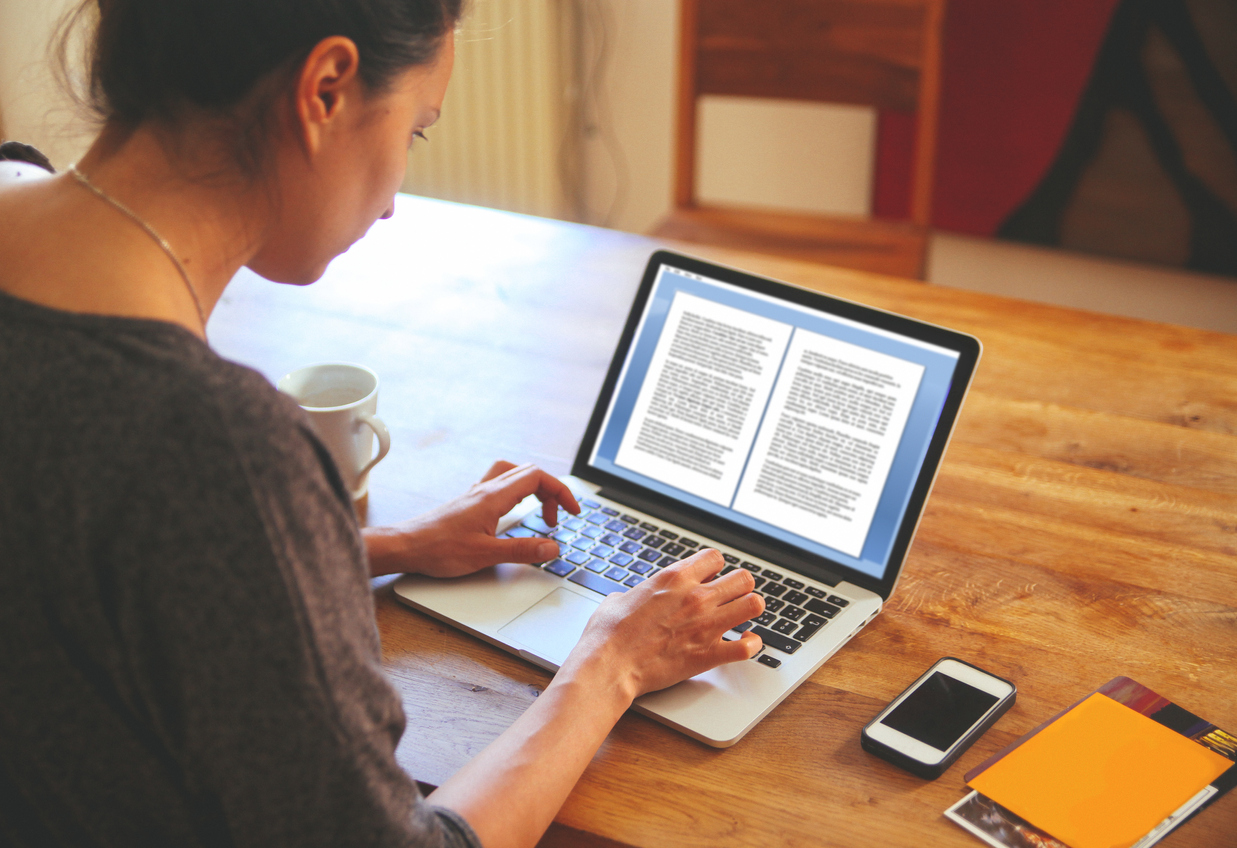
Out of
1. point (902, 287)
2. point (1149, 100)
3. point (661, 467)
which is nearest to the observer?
point (661, 467)

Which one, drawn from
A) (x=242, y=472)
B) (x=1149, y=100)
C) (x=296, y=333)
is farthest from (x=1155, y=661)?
(x=1149, y=100)

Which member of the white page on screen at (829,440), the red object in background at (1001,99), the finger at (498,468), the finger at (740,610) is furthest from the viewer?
the red object in background at (1001,99)

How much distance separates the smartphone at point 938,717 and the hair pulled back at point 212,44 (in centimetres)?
56

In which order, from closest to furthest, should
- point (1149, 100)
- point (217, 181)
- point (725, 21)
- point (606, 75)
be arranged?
point (217, 181) < point (725, 21) < point (1149, 100) < point (606, 75)

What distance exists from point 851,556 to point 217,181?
0.58 m

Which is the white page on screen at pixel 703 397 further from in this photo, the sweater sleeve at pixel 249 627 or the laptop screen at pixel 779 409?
the sweater sleeve at pixel 249 627

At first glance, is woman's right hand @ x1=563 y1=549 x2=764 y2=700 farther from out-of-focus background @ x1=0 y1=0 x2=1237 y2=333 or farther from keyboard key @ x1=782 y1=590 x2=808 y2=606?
out-of-focus background @ x1=0 y1=0 x2=1237 y2=333

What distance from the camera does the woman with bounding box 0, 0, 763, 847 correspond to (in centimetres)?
50

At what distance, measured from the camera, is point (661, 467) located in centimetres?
96

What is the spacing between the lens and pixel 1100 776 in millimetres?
684

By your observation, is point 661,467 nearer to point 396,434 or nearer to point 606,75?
point 396,434

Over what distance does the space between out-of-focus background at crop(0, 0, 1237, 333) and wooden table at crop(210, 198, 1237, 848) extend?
3.48 ft

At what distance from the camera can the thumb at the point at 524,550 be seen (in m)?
0.88

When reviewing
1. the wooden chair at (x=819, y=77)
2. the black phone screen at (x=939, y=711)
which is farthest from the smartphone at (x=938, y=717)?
the wooden chair at (x=819, y=77)
